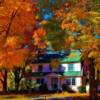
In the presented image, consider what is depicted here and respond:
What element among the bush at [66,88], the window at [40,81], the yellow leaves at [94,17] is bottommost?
the bush at [66,88]

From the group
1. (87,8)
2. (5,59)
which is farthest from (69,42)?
(5,59)

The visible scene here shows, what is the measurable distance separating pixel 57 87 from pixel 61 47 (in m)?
39.1

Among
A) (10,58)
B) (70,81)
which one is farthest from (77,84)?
(10,58)

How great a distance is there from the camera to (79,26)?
33.0m

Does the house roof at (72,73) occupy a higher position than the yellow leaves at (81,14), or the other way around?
the yellow leaves at (81,14)

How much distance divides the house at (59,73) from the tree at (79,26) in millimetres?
34929

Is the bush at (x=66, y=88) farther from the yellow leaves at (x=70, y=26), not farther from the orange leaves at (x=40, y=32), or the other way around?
the yellow leaves at (x=70, y=26)

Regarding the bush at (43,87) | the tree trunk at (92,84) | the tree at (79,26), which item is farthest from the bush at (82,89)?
the tree at (79,26)

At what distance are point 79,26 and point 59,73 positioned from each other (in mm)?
42617

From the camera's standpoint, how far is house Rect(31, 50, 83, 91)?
7188 cm

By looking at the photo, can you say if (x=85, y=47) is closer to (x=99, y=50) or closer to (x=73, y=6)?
(x=99, y=50)

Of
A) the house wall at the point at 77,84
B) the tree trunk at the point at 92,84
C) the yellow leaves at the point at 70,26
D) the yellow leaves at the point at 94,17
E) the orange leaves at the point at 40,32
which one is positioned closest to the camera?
the yellow leaves at the point at 94,17

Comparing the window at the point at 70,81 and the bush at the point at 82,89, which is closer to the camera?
the bush at the point at 82,89

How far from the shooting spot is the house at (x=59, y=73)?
2830 inches
